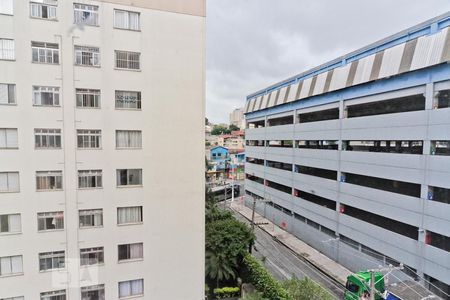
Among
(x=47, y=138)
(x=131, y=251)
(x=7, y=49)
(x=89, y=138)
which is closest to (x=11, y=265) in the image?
(x=131, y=251)

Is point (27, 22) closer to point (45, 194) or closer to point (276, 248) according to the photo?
point (45, 194)

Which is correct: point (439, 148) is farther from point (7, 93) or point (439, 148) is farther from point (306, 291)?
point (7, 93)

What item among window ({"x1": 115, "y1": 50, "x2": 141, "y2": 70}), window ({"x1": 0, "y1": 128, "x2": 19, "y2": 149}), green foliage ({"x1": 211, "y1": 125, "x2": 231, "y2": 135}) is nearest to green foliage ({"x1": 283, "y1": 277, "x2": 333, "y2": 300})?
window ({"x1": 115, "y1": 50, "x2": 141, "y2": 70})

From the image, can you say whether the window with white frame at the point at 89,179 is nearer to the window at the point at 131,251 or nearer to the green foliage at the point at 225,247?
the window at the point at 131,251

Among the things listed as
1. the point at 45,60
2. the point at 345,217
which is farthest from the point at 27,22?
the point at 345,217

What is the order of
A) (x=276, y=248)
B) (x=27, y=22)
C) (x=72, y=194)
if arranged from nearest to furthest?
1. (x=27, y=22)
2. (x=72, y=194)
3. (x=276, y=248)

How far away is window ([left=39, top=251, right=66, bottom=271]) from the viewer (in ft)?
42.3

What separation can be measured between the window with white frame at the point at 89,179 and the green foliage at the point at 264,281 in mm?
11294

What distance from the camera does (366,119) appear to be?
1930cm

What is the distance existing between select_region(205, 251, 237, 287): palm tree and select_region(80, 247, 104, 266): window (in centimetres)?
694

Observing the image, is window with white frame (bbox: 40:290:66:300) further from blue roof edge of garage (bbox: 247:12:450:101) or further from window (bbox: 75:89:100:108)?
blue roof edge of garage (bbox: 247:12:450:101)

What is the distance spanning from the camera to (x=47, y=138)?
1260 cm

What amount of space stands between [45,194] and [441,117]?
20.5 meters

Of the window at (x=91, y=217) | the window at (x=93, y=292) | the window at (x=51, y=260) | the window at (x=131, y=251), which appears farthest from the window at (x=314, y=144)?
the window at (x=51, y=260)
